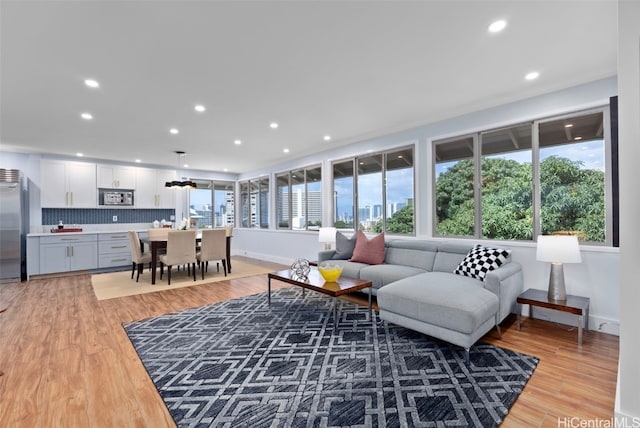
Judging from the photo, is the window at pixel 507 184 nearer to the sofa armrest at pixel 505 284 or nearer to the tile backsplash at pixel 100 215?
the sofa armrest at pixel 505 284

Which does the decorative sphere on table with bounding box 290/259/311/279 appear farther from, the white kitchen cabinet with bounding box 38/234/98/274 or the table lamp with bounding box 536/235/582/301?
the white kitchen cabinet with bounding box 38/234/98/274

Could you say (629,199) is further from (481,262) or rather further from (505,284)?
(481,262)

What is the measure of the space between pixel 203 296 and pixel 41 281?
376 cm

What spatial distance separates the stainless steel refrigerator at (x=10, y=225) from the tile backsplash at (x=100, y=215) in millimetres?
919

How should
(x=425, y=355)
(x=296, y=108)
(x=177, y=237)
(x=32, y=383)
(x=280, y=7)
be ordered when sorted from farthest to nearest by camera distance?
(x=177, y=237), (x=296, y=108), (x=425, y=355), (x=32, y=383), (x=280, y=7)

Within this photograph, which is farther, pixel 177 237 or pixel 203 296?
pixel 177 237

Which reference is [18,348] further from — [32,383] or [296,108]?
[296,108]

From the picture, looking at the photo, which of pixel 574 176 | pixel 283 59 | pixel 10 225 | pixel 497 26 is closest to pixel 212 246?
pixel 10 225

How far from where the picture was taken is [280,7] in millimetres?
1963

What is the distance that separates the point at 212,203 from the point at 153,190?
5.68ft

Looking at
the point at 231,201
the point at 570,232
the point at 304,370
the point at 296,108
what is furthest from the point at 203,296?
the point at 231,201

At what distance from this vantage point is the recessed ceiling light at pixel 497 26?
213 centimetres

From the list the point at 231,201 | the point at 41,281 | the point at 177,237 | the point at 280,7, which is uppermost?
the point at 280,7

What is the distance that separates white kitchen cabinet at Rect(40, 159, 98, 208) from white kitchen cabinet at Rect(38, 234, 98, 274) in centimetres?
86
